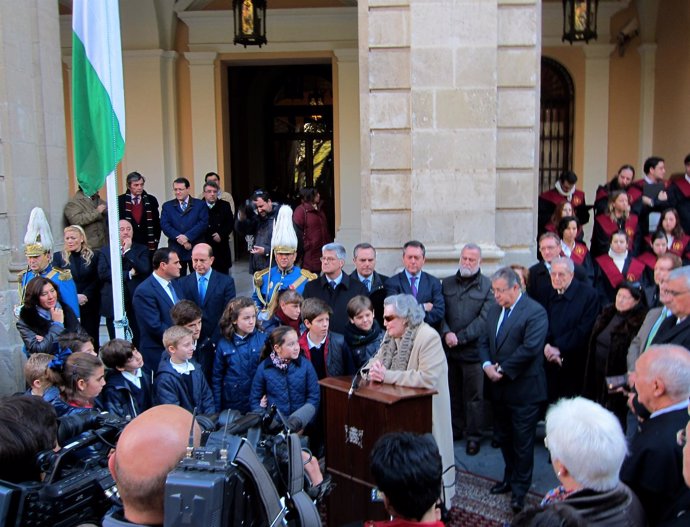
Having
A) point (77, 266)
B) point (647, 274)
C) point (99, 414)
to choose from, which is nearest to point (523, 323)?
point (647, 274)

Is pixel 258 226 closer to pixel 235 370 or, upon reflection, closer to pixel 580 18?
pixel 235 370

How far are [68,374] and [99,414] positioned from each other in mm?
791

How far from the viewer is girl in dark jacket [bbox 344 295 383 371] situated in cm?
500

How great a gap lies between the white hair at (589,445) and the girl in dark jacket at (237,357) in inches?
110

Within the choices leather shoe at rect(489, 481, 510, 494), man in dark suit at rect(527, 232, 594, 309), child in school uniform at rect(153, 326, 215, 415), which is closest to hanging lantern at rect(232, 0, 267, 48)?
man in dark suit at rect(527, 232, 594, 309)

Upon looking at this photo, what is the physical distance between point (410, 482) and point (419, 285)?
12.5 ft

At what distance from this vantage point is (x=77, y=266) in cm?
709

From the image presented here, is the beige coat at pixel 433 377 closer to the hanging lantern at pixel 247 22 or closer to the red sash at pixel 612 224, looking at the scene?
the red sash at pixel 612 224

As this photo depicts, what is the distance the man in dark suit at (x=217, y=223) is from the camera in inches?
343

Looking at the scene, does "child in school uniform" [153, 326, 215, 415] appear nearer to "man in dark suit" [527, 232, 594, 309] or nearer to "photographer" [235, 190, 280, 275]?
"photographer" [235, 190, 280, 275]

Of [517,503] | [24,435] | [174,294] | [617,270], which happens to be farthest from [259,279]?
[24,435]

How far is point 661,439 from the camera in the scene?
9.64 feet

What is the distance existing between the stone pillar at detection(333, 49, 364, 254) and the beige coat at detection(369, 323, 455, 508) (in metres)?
7.40

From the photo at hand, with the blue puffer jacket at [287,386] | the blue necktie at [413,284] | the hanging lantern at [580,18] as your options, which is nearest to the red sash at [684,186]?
the hanging lantern at [580,18]
